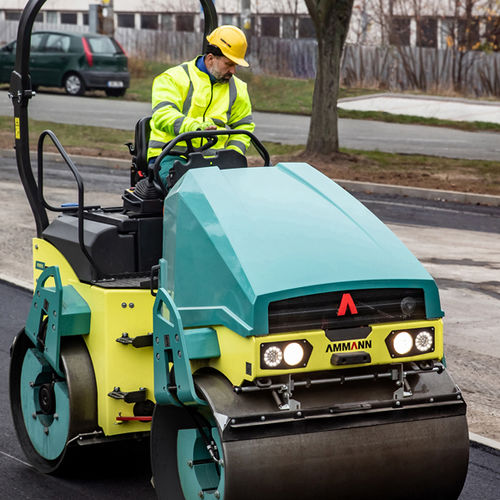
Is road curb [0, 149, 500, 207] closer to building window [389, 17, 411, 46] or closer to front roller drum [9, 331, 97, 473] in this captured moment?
front roller drum [9, 331, 97, 473]

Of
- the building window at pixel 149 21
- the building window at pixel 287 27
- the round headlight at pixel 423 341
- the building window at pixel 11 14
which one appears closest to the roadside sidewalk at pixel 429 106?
the building window at pixel 287 27

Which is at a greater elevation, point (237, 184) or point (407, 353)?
point (237, 184)

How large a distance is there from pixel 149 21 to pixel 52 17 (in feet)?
24.9

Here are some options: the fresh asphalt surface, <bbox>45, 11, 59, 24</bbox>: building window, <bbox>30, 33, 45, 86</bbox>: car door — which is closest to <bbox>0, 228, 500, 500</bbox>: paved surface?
the fresh asphalt surface

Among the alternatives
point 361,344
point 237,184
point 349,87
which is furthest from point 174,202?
point 349,87

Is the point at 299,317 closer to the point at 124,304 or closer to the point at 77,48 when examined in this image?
→ the point at 124,304

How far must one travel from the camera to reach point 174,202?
4754 mm

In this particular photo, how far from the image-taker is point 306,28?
162 ft

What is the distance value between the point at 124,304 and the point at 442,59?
33.2 metres

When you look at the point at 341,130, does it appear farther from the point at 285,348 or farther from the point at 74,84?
the point at 285,348

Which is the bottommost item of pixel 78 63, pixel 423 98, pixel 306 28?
pixel 423 98

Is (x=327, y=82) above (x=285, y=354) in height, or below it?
above

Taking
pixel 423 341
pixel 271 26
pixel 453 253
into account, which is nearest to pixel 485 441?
pixel 423 341

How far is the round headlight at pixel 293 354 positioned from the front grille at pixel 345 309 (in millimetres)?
74
